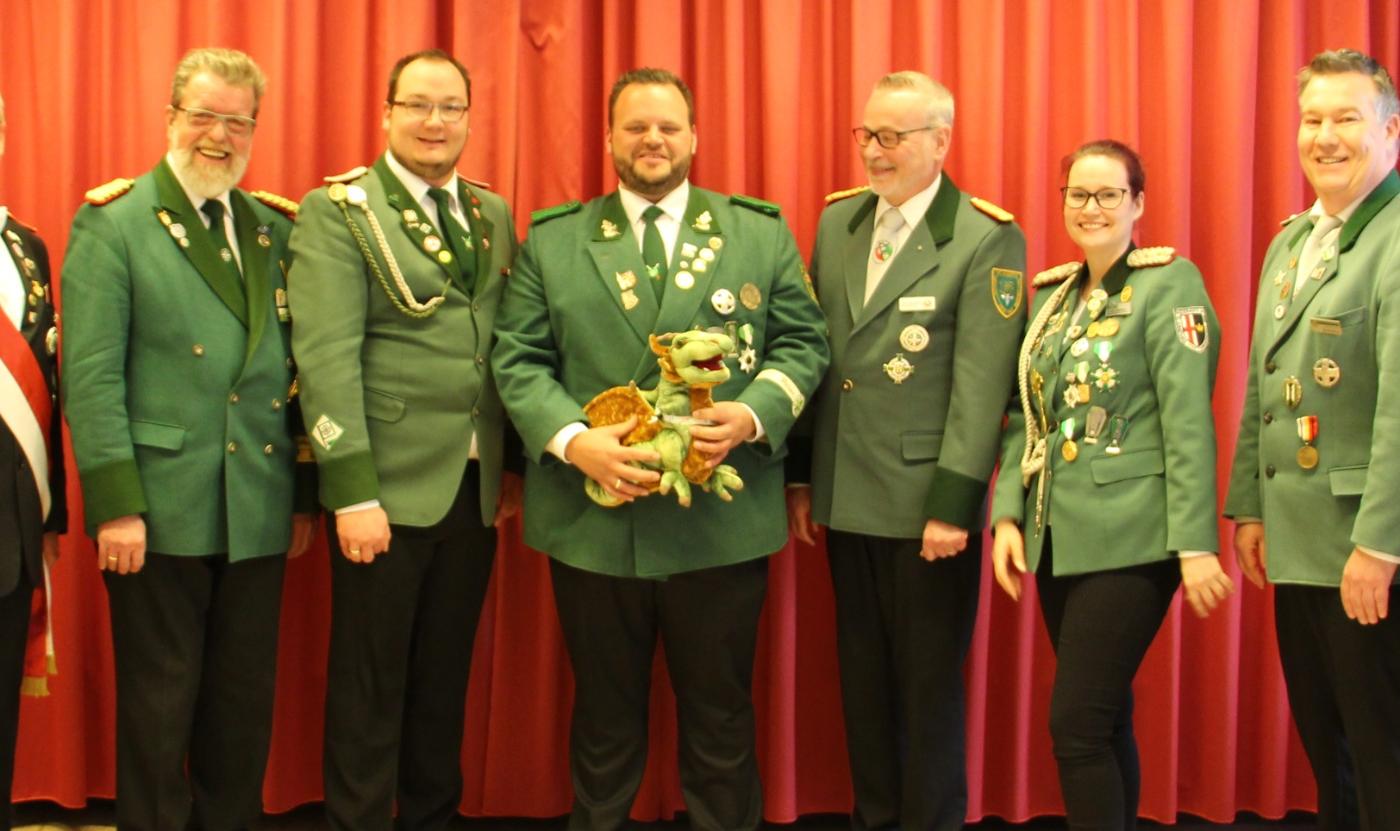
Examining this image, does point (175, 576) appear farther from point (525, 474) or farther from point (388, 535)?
point (525, 474)

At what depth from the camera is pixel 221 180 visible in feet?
8.27

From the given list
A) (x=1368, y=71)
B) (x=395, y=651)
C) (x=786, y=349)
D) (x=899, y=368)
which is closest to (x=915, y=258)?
(x=899, y=368)

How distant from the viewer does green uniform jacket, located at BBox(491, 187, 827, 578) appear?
252 centimetres

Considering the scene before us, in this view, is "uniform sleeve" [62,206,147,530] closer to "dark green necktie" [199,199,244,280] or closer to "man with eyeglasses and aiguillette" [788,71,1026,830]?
"dark green necktie" [199,199,244,280]

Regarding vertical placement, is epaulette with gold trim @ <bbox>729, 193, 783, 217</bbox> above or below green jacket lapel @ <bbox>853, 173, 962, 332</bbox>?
above

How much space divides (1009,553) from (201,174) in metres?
1.89

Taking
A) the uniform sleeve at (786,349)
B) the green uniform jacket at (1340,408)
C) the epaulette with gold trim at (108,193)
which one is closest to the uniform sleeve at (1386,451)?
the green uniform jacket at (1340,408)

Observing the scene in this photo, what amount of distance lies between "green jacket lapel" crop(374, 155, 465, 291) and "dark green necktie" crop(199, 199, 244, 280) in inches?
13.7

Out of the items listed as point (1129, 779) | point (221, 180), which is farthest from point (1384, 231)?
point (221, 180)

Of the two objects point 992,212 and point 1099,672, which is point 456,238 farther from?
point 1099,672

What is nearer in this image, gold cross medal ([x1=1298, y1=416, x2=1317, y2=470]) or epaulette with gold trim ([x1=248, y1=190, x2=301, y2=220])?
gold cross medal ([x1=1298, y1=416, x2=1317, y2=470])

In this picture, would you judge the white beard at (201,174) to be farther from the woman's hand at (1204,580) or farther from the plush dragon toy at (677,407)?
the woman's hand at (1204,580)

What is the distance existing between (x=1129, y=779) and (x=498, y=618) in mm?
1609

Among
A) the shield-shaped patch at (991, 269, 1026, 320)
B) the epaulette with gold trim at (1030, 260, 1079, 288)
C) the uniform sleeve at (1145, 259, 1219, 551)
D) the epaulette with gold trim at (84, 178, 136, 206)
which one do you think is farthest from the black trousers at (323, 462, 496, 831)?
the uniform sleeve at (1145, 259, 1219, 551)
